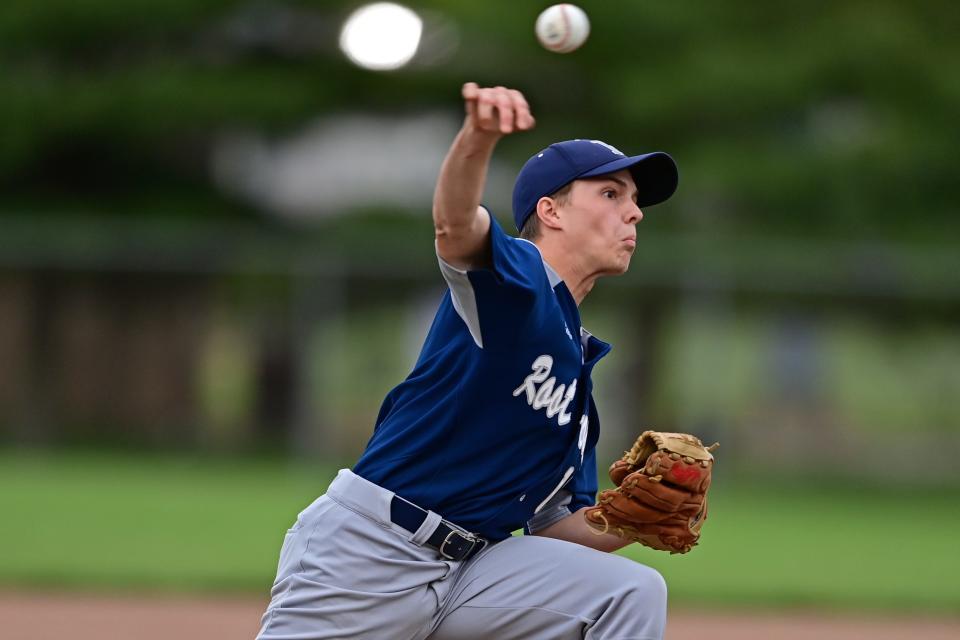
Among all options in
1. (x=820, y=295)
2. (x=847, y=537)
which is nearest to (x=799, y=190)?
(x=820, y=295)

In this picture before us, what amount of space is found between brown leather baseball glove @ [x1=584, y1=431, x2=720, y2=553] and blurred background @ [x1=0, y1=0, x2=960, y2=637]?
9.43 metres

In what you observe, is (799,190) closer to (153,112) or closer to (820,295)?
(820,295)

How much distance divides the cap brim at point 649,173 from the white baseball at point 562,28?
33 centimetres

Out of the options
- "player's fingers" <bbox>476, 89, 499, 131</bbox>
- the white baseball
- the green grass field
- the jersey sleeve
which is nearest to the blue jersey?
the jersey sleeve

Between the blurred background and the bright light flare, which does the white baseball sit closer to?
the bright light flare

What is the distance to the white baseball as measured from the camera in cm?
346

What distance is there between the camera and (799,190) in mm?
14484

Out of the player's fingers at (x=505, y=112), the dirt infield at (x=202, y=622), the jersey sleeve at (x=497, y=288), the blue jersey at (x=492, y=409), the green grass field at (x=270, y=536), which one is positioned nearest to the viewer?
the player's fingers at (x=505, y=112)

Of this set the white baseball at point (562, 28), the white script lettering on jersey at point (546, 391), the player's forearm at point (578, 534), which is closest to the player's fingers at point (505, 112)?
the white script lettering on jersey at point (546, 391)

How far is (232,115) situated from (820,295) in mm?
6762

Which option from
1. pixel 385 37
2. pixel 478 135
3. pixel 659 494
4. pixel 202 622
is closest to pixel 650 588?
pixel 659 494

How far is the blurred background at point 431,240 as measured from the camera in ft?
47.2

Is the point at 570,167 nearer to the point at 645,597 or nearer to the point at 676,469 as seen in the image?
the point at 676,469

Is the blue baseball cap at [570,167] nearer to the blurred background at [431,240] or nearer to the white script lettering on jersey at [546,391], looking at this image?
the white script lettering on jersey at [546,391]
